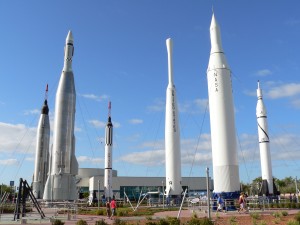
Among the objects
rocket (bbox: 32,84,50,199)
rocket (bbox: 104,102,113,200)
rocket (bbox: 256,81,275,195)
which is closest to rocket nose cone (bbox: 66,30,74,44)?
rocket (bbox: 32,84,50,199)

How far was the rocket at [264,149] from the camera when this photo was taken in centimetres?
4109

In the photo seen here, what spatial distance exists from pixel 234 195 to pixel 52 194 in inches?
815

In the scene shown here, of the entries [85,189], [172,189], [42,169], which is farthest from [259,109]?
[85,189]

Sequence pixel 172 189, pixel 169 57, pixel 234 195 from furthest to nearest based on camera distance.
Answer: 1. pixel 169 57
2. pixel 172 189
3. pixel 234 195

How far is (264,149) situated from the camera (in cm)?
4150

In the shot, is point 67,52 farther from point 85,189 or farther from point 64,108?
point 85,189

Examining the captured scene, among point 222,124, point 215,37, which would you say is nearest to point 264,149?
point 222,124

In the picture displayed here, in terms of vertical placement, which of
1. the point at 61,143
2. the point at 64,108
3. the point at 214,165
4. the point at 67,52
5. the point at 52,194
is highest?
the point at 67,52

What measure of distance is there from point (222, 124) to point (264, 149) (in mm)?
18059

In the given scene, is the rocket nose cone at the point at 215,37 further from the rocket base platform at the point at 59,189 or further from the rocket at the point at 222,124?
the rocket base platform at the point at 59,189

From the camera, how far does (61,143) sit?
38.3 meters

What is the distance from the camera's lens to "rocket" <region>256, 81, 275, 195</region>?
41094 mm

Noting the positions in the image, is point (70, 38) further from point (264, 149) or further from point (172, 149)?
point (264, 149)

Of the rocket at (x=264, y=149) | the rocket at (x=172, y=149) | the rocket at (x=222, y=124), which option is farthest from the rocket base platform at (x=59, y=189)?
the rocket at (x=264, y=149)
